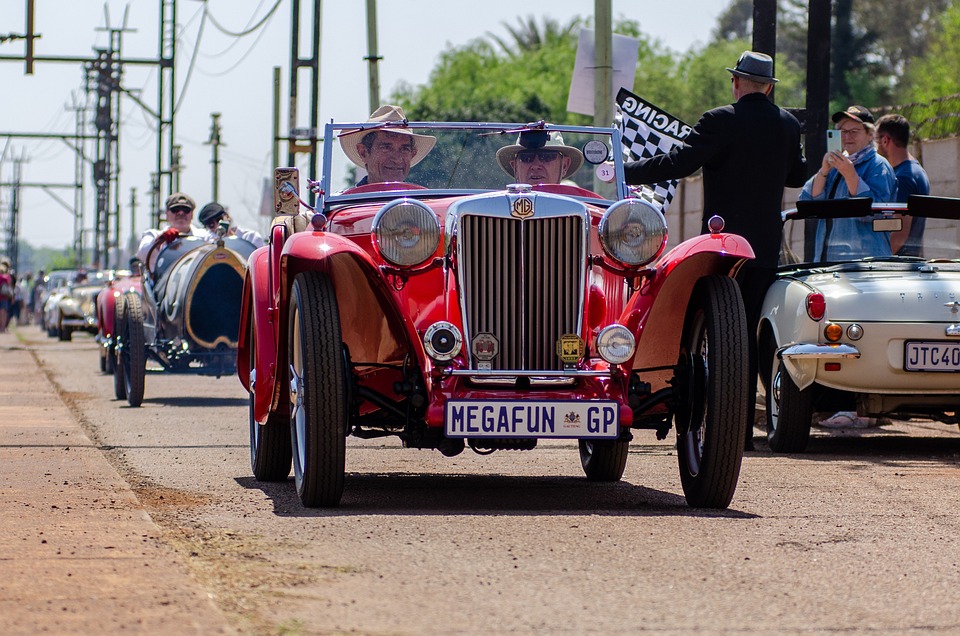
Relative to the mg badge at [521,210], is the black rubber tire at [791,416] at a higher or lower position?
lower

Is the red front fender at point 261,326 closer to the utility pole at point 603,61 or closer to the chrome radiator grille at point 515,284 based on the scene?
the chrome radiator grille at point 515,284

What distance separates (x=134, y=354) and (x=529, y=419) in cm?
823

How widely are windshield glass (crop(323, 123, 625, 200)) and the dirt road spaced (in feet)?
4.73

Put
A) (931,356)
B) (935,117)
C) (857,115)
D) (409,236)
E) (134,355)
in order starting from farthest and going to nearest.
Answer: (935,117), (134,355), (857,115), (931,356), (409,236)

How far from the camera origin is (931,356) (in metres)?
9.02

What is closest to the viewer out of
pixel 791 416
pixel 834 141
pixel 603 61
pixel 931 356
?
pixel 931 356

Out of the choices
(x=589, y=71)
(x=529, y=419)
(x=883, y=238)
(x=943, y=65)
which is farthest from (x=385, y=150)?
(x=943, y=65)

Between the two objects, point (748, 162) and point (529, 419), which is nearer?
point (529, 419)

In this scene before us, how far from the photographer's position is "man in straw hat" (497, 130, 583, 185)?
8242 mm

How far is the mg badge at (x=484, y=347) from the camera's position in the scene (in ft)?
21.5

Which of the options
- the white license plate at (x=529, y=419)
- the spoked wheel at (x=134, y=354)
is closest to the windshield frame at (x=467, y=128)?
the white license plate at (x=529, y=419)

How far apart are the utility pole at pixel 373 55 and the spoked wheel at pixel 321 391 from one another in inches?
705

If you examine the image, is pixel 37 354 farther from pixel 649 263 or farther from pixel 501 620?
pixel 501 620

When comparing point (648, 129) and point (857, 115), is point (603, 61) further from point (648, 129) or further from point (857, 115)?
point (857, 115)
